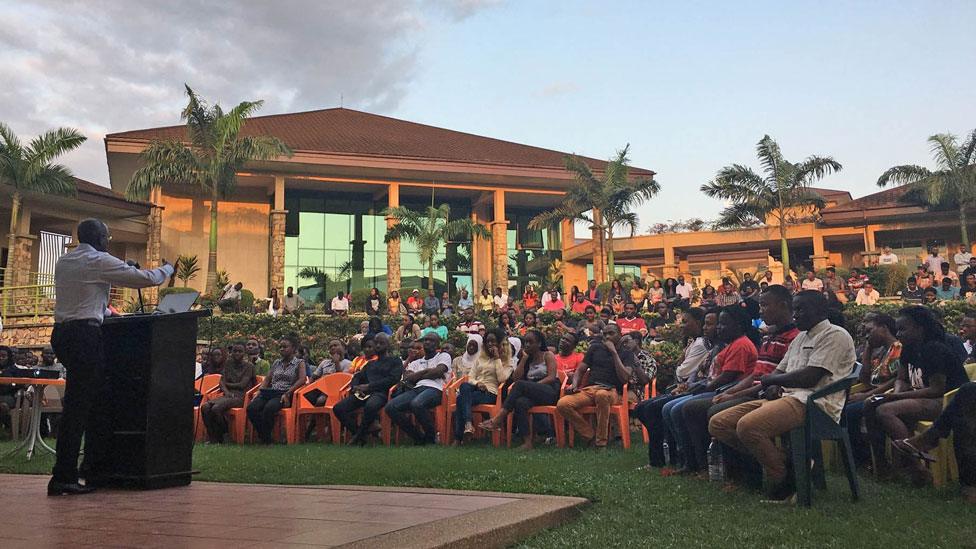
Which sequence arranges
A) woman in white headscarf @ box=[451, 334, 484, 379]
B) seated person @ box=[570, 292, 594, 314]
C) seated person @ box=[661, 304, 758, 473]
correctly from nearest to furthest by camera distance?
seated person @ box=[661, 304, 758, 473] < woman in white headscarf @ box=[451, 334, 484, 379] < seated person @ box=[570, 292, 594, 314]

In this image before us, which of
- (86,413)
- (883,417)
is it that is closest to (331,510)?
(86,413)

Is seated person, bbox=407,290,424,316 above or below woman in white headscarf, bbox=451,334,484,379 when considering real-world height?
above

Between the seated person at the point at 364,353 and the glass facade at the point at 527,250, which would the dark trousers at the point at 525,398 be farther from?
the glass facade at the point at 527,250

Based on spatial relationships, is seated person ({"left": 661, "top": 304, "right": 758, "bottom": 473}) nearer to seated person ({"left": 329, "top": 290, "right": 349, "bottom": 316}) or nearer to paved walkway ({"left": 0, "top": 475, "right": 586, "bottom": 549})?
paved walkway ({"left": 0, "top": 475, "right": 586, "bottom": 549})

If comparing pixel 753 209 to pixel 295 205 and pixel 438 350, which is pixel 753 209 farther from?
pixel 438 350

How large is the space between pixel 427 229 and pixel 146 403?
64.9ft

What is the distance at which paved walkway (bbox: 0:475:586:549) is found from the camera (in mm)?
3223

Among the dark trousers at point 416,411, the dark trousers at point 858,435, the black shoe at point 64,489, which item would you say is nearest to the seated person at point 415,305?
the dark trousers at point 416,411

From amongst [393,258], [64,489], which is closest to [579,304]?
[393,258]

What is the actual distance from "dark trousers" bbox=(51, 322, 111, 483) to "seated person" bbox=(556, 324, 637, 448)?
454 centimetres

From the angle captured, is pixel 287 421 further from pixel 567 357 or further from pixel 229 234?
pixel 229 234

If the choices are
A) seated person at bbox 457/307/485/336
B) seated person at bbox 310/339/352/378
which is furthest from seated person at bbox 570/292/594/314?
seated person at bbox 310/339/352/378

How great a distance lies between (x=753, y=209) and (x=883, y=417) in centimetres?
2182

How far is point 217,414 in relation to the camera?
9.53 metres
